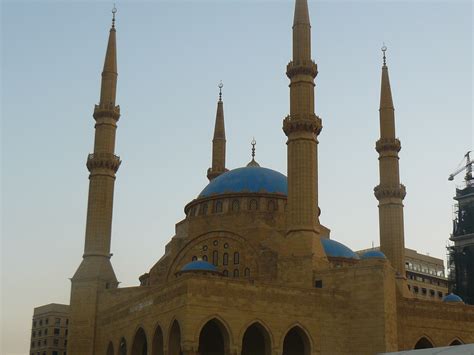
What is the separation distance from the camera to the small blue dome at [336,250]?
4016 cm

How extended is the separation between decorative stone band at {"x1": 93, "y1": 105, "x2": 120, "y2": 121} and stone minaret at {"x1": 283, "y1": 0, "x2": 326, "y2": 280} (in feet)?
37.2

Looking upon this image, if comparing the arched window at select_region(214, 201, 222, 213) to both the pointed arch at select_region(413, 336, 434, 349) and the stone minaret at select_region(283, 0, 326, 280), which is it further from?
the pointed arch at select_region(413, 336, 434, 349)

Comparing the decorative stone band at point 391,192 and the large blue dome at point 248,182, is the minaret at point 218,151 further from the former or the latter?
the decorative stone band at point 391,192

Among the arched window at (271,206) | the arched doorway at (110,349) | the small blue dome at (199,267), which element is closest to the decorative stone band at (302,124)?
the arched window at (271,206)

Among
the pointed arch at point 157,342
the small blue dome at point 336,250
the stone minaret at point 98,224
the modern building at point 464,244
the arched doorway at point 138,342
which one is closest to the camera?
the pointed arch at point 157,342

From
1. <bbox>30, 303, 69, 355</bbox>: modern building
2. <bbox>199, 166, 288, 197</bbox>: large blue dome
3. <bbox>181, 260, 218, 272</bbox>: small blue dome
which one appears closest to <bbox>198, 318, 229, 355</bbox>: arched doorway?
<bbox>181, 260, 218, 272</bbox>: small blue dome

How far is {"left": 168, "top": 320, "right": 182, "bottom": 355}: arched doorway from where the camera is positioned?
3066 centimetres

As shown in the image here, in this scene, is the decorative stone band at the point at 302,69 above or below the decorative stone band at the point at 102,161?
above

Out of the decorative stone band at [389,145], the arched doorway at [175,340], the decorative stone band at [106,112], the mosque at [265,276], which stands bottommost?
the arched doorway at [175,340]

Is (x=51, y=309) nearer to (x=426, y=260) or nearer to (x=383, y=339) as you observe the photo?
(x=426, y=260)

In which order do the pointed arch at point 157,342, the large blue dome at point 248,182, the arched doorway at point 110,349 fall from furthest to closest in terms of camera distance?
1. the large blue dome at point 248,182
2. the arched doorway at point 110,349
3. the pointed arch at point 157,342

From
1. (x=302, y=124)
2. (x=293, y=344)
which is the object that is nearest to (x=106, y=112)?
(x=302, y=124)

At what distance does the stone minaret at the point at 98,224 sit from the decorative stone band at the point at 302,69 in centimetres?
1156

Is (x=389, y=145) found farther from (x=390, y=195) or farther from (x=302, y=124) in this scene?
(x=302, y=124)
